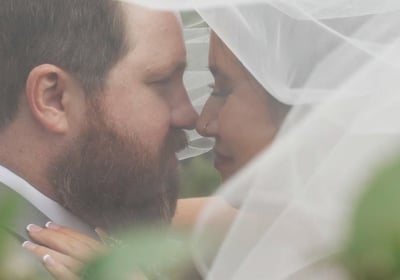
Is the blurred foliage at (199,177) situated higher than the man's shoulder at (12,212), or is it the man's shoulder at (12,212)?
the man's shoulder at (12,212)

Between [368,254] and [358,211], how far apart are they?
0.05ft

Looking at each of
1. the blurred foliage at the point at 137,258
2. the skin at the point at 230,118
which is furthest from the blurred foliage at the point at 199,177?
the blurred foliage at the point at 137,258

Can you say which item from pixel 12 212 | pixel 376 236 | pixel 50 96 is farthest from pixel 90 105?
pixel 376 236

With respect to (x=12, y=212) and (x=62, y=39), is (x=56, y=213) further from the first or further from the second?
(x=12, y=212)

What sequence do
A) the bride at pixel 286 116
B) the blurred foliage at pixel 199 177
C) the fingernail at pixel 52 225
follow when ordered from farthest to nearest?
the fingernail at pixel 52 225 < the blurred foliage at pixel 199 177 < the bride at pixel 286 116

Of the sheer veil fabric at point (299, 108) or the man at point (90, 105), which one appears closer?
the sheer veil fabric at point (299, 108)

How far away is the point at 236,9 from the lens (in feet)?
5.35

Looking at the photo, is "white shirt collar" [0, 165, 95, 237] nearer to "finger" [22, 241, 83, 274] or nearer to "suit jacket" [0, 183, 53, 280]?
"finger" [22, 241, 83, 274]

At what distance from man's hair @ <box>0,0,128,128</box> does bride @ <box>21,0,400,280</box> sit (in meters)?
0.28

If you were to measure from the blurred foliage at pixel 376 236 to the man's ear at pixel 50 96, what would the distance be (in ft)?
5.76

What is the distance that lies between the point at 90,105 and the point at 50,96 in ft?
0.34

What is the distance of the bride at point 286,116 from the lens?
3.32 ft

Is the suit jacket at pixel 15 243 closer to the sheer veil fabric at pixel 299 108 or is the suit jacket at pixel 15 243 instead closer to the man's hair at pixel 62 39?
the sheer veil fabric at pixel 299 108

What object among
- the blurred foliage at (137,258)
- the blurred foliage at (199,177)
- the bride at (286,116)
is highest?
the blurred foliage at (137,258)
